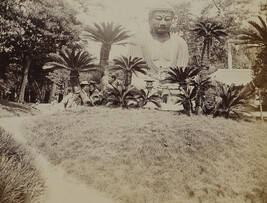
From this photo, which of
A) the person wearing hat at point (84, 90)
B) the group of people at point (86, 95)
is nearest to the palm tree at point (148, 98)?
the group of people at point (86, 95)

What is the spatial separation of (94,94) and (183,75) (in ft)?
7.16

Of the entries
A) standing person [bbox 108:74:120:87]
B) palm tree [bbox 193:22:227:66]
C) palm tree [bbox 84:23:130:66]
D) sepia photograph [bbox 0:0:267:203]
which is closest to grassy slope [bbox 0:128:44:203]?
sepia photograph [bbox 0:0:267:203]

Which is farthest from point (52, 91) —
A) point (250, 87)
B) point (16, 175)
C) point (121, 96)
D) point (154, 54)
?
point (250, 87)

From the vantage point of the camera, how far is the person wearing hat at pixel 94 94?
7.47 metres

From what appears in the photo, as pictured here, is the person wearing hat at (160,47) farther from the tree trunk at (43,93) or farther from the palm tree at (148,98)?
the tree trunk at (43,93)

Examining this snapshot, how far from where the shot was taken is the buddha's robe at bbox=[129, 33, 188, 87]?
330 inches

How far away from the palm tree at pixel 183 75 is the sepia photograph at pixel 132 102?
0.08 feet

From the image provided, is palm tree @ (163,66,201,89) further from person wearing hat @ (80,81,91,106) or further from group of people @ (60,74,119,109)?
person wearing hat @ (80,81,91,106)

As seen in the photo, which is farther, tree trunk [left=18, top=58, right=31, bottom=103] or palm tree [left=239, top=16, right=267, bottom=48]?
palm tree [left=239, top=16, right=267, bottom=48]

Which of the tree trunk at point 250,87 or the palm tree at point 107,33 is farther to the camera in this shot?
the tree trunk at point 250,87

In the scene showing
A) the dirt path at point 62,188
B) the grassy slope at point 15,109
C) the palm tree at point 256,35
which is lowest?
the dirt path at point 62,188

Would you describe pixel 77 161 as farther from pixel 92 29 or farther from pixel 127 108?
pixel 92 29

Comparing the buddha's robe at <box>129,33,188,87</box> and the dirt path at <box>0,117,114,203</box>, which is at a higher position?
the buddha's robe at <box>129,33,188,87</box>

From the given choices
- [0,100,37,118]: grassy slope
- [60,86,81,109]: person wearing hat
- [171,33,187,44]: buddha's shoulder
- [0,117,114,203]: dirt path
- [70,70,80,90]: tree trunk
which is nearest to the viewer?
[0,117,114,203]: dirt path
